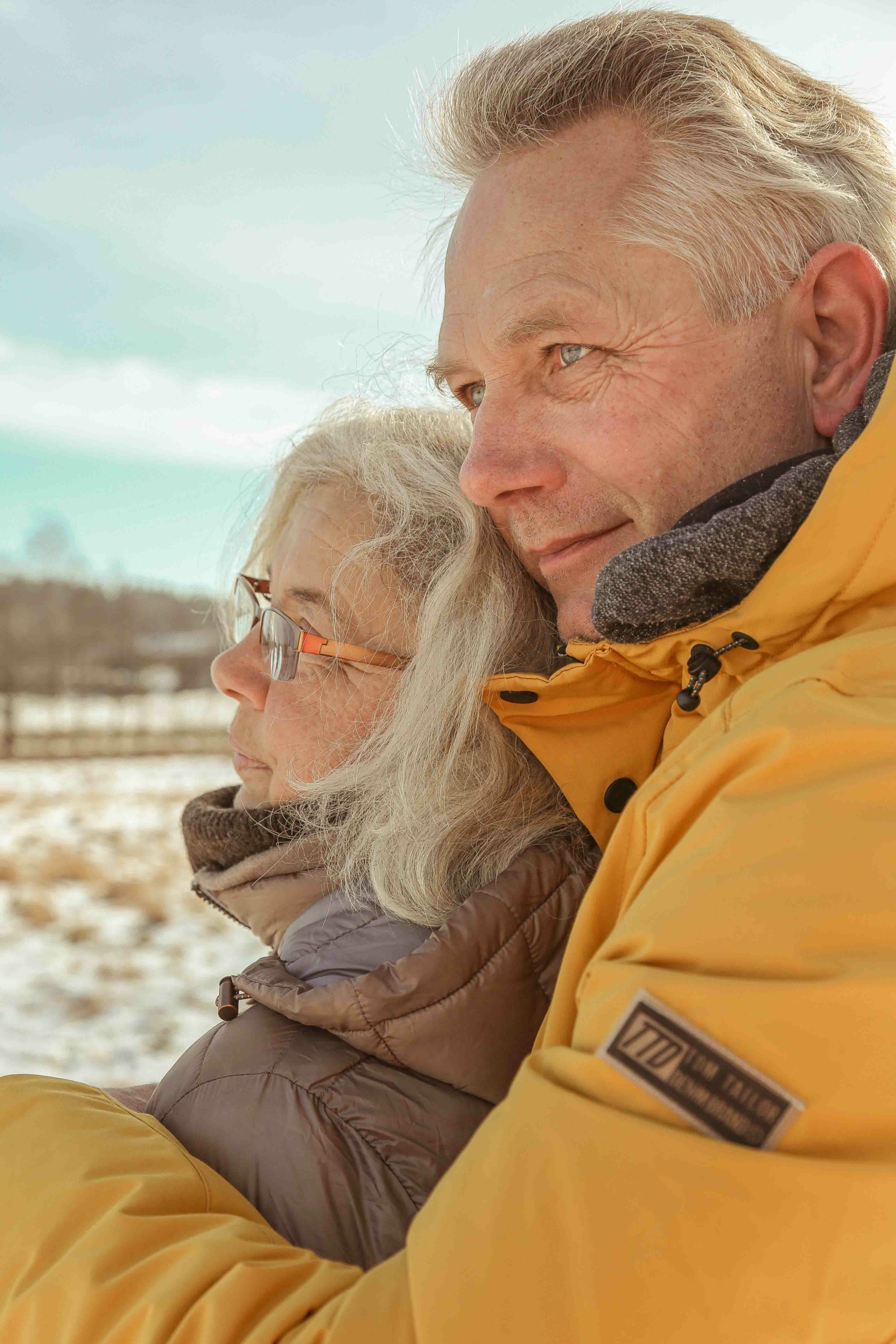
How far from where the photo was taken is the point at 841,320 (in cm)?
146

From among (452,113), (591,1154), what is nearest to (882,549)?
(591,1154)

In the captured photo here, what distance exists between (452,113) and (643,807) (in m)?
1.29

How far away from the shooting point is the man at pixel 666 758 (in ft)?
2.47

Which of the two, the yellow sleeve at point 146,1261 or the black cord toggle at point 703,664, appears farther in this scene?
the black cord toggle at point 703,664

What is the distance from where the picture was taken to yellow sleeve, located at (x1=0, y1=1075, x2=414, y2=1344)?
2.95 feet

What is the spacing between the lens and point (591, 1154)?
777 millimetres

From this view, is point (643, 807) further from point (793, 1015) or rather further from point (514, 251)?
point (514, 251)

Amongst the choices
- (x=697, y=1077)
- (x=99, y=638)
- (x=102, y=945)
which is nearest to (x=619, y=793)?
(x=697, y=1077)

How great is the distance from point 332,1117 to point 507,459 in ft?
3.21

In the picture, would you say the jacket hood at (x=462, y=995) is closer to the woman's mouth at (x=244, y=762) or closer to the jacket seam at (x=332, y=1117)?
the jacket seam at (x=332, y=1117)

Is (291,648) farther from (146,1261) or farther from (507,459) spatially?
(146,1261)

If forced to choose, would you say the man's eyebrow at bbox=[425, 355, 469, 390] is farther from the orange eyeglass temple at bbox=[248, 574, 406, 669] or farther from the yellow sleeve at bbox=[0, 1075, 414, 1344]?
the yellow sleeve at bbox=[0, 1075, 414, 1344]

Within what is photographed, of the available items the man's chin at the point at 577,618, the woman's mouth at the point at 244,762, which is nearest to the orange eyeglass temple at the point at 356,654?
the woman's mouth at the point at 244,762

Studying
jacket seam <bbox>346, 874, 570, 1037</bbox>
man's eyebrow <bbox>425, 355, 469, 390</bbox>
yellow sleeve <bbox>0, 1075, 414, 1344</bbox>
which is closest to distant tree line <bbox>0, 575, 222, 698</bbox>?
man's eyebrow <bbox>425, 355, 469, 390</bbox>
